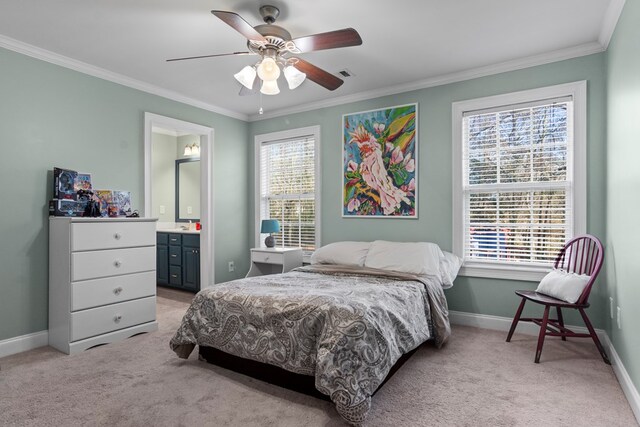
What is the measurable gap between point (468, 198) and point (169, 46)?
3030mm

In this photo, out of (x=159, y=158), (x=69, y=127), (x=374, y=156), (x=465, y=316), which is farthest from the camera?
(x=159, y=158)

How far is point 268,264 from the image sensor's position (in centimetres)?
457

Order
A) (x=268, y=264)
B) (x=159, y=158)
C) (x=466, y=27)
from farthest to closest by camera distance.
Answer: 1. (x=159, y=158)
2. (x=268, y=264)
3. (x=466, y=27)

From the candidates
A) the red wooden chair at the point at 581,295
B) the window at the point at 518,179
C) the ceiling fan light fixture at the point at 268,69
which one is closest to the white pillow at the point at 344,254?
the window at the point at 518,179

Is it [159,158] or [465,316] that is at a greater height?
[159,158]

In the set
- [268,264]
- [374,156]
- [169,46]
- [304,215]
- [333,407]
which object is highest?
[169,46]

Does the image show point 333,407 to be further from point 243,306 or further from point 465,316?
point 465,316

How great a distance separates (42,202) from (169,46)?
1.71 metres

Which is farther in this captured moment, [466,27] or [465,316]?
[465,316]

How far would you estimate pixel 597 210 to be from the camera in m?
2.99

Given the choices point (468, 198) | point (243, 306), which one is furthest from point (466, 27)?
point (243, 306)

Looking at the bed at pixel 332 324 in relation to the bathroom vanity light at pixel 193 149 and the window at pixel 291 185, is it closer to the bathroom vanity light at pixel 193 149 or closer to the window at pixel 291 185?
the window at pixel 291 185

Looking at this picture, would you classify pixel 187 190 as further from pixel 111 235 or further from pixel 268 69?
pixel 268 69

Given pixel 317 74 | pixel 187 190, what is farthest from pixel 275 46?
pixel 187 190
